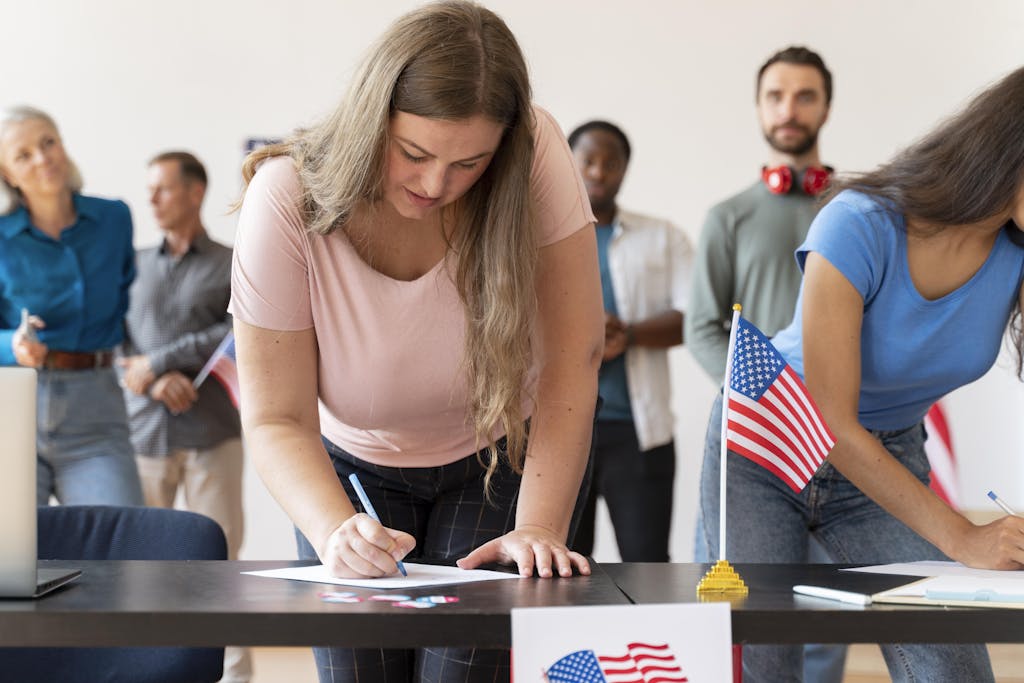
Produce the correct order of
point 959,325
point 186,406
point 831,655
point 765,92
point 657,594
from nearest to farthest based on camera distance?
point 657,594, point 959,325, point 831,655, point 765,92, point 186,406

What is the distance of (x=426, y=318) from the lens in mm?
1716

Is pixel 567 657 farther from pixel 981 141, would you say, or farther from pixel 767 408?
pixel 981 141

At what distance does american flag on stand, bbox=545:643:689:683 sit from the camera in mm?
1284

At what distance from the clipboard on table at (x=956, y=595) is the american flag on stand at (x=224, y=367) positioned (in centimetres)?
249

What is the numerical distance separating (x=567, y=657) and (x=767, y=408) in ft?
1.54

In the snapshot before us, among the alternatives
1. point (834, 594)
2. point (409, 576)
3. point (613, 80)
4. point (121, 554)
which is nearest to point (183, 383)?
point (121, 554)

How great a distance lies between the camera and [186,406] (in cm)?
398

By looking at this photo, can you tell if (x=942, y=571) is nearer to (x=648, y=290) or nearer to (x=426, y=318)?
(x=426, y=318)

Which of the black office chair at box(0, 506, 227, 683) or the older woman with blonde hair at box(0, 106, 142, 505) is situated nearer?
the black office chair at box(0, 506, 227, 683)

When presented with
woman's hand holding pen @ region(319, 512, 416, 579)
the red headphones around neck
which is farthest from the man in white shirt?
woman's hand holding pen @ region(319, 512, 416, 579)

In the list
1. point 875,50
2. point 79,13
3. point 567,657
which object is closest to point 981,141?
point 567,657

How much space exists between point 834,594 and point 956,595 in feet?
0.44

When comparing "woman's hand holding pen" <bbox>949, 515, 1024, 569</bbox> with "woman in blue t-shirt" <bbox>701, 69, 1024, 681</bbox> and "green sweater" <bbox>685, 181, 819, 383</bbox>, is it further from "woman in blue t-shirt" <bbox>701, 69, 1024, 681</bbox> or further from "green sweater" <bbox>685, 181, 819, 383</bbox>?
"green sweater" <bbox>685, 181, 819, 383</bbox>

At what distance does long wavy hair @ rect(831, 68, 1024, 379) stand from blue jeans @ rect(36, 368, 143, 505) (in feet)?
7.35
